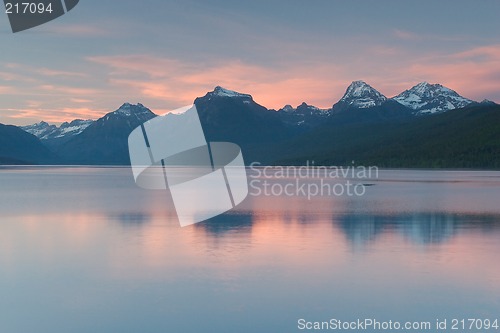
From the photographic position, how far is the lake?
56.1ft

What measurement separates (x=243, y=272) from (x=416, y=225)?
19.0 meters

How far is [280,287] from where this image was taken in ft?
66.7

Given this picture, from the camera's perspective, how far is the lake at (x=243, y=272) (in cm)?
1709

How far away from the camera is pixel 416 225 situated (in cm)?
3778

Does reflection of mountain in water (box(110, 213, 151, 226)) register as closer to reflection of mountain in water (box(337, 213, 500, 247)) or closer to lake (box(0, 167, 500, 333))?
lake (box(0, 167, 500, 333))

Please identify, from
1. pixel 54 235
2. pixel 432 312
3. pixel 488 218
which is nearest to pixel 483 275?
pixel 432 312

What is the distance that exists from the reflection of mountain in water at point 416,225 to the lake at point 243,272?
0.13 m

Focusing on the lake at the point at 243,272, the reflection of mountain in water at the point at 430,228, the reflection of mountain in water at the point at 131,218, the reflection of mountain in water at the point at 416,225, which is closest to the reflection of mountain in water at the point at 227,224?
the lake at the point at 243,272

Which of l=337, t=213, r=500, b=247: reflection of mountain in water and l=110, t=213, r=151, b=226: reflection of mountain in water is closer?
l=337, t=213, r=500, b=247: reflection of mountain in water

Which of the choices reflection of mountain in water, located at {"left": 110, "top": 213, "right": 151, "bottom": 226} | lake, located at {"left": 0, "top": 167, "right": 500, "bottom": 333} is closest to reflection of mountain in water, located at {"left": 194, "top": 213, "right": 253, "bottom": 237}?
lake, located at {"left": 0, "top": 167, "right": 500, "bottom": 333}

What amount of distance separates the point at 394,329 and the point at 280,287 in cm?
517

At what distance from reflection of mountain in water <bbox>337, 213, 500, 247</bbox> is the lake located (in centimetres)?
13

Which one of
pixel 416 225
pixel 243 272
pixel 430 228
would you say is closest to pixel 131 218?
pixel 416 225

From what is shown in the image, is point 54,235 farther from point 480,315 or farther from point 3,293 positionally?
point 480,315
